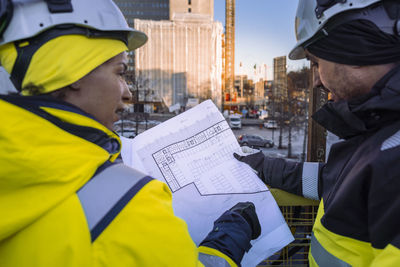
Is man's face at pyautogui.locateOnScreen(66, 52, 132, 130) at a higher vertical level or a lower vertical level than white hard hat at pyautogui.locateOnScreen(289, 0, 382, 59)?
lower

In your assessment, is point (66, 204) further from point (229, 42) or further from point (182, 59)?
point (229, 42)

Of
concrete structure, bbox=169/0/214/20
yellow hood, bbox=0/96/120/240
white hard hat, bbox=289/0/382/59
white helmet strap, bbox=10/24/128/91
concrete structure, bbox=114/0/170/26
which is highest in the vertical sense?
concrete structure, bbox=114/0/170/26

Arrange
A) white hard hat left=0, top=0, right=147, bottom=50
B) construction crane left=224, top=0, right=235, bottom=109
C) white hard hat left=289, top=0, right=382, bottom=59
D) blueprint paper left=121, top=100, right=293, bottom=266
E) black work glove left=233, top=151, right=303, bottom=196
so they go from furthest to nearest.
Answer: construction crane left=224, top=0, right=235, bottom=109 < black work glove left=233, top=151, right=303, bottom=196 < blueprint paper left=121, top=100, right=293, bottom=266 < white hard hat left=289, top=0, right=382, bottom=59 < white hard hat left=0, top=0, right=147, bottom=50

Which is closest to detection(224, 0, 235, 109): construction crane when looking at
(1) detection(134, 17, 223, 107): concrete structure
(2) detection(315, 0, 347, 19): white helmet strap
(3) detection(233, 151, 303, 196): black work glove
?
(1) detection(134, 17, 223, 107): concrete structure

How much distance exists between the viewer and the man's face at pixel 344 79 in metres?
1.09

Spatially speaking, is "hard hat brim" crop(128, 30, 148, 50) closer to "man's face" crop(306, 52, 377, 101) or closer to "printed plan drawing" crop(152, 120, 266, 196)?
"printed plan drawing" crop(152, 120, 266, 196)

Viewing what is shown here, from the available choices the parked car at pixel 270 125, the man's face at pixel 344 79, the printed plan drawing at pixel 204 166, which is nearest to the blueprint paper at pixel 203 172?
the printed plan drawing at pixel 204 166

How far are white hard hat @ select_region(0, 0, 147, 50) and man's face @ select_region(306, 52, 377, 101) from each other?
0.98 metres

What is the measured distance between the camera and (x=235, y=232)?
1154 millimetres

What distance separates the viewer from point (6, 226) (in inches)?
27.3

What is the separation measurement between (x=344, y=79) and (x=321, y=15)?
314mm

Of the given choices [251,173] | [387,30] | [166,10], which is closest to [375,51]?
[387,30]

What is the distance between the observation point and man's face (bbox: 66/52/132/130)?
37.0 inches

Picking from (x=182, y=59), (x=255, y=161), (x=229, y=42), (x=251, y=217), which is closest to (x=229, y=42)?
(x=229, y=42)
